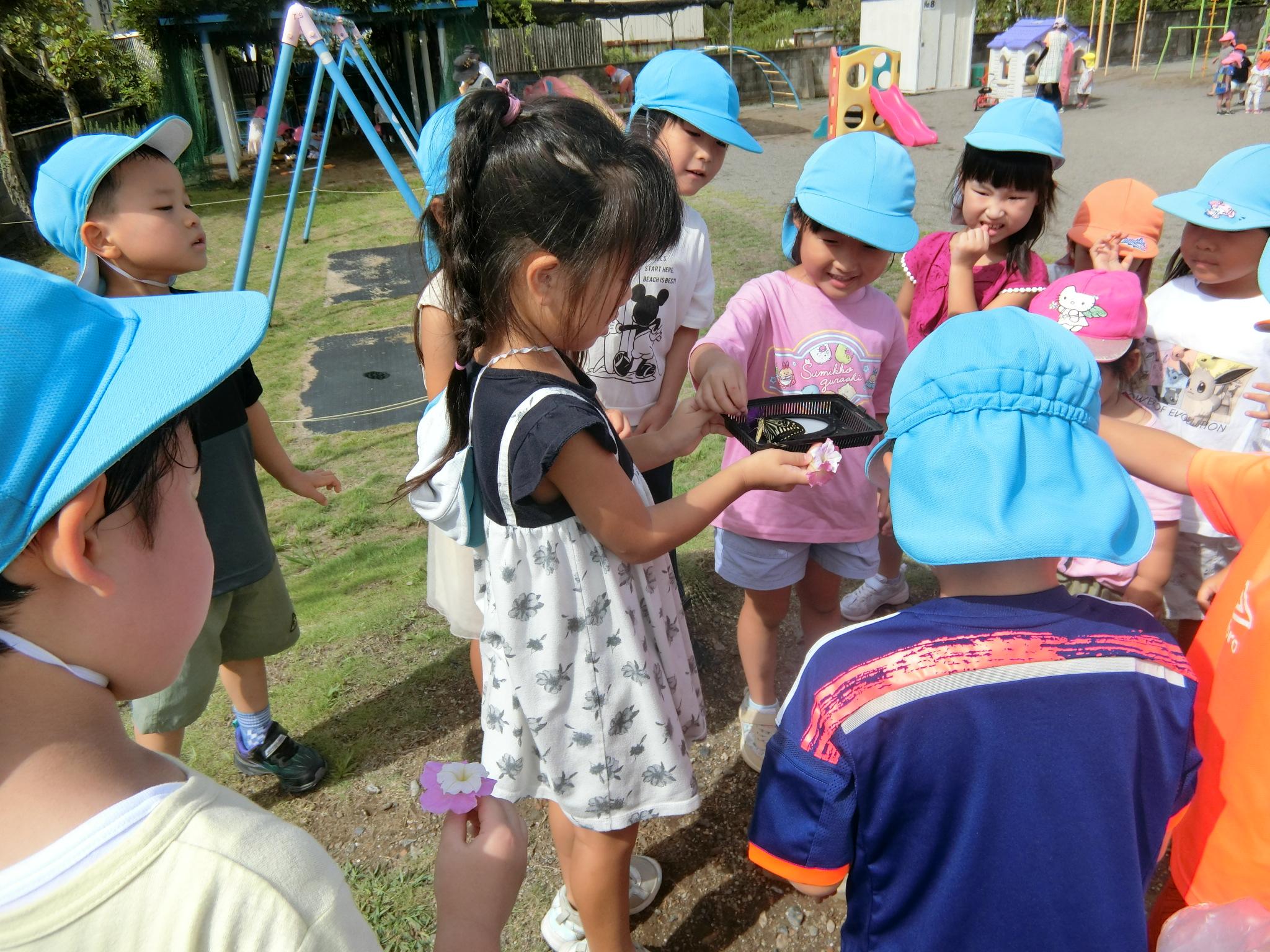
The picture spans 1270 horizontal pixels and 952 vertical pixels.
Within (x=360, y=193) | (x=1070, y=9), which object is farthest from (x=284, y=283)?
(x=1070, y=9)

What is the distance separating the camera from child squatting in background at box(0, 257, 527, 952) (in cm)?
66

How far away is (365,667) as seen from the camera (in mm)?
2822

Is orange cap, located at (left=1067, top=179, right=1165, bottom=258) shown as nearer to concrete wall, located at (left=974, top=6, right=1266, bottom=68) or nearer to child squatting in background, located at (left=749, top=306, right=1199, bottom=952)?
child squatting in background, located at (left=749, top=306, right=1199, bottom=952)

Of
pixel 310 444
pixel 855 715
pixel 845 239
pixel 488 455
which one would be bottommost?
pixel 310 444

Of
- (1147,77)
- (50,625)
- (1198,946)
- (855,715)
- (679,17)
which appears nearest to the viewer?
(50,625)

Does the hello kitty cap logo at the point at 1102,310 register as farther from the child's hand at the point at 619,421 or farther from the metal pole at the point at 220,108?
the metal pole at the point at 220,108

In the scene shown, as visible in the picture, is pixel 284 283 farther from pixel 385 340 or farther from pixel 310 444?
pixel 310 444

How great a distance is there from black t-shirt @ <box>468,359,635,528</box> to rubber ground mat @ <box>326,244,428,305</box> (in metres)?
6.34

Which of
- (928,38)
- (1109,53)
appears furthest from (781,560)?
(1109,53)

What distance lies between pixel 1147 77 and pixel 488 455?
26466mm

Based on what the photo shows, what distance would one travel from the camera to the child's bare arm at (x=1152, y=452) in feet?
5.37

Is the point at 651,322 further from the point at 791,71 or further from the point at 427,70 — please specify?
the point at 791,71

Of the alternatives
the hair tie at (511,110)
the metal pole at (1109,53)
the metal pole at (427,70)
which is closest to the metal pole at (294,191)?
the hair tie at (511,110)

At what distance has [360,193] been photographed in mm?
13117
